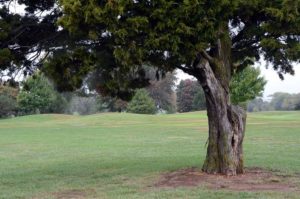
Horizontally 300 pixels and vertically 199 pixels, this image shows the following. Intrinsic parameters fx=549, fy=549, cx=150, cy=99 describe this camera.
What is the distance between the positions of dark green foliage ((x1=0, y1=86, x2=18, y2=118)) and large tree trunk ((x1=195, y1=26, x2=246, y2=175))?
190 feet

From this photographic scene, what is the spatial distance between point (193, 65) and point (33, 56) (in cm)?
345

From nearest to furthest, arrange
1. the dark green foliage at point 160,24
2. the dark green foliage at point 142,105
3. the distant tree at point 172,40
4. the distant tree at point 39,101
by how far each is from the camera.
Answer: the dark green foliage at point 160,24
the distant tree at point 172,40
the distant tree at point 39,101
the dark green foliage at point 142,105

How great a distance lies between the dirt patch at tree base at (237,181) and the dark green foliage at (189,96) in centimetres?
7259

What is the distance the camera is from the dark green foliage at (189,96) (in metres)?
86.0

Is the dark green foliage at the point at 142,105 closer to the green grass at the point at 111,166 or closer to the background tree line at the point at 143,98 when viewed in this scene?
the background tree line at the point at 143,98

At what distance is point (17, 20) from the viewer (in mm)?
11273

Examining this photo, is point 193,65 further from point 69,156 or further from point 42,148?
point 42,148

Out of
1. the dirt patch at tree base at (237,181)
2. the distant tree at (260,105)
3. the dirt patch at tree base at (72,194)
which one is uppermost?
the distant tree at (260,105)

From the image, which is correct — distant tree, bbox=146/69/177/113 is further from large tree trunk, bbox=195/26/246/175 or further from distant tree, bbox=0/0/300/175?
large tree trunk, bbox=195/26/246/175

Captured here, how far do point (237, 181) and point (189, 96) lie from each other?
257 ft

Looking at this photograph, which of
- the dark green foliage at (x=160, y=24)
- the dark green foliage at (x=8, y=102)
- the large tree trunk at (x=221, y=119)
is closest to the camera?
the dark green foliage at (x=160, y=24)

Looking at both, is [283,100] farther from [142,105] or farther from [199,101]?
[142,105]

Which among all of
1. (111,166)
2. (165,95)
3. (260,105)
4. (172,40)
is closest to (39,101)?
(165,95)

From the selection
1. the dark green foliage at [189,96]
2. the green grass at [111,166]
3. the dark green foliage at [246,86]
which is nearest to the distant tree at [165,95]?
the dark green foliage at [189,96]
